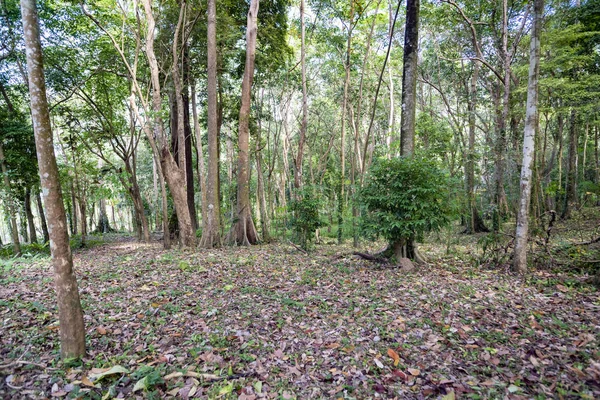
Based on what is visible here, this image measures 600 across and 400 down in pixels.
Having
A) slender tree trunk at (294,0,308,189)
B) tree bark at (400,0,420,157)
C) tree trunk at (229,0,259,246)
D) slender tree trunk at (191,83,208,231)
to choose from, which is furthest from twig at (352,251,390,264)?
slender tree trunk at (191,83,208,231)

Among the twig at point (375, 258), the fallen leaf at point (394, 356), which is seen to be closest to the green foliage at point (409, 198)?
the twig at point (375, 258)

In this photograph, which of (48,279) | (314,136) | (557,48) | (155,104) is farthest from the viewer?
(314,136)

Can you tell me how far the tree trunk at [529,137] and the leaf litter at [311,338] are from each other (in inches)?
23.1

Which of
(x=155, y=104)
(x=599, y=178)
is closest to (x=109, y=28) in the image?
(x=155, y=104)

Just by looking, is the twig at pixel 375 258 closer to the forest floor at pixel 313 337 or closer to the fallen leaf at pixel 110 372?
the forest floor at pixel 313 337

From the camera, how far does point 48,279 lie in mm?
6363

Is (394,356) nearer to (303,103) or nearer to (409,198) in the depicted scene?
(409,198)

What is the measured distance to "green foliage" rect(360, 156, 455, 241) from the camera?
6547 mm

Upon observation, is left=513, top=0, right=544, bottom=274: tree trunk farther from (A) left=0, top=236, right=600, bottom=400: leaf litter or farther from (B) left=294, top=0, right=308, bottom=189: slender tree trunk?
(B) left=294, top=0, right=308, bottom=189: slender tree trunk

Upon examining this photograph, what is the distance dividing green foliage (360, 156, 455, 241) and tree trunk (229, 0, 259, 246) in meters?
5.59

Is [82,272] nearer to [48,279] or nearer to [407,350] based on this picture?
[48,279]

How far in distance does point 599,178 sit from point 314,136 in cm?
1829

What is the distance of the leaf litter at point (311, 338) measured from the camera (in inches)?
121

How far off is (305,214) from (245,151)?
3.25m
